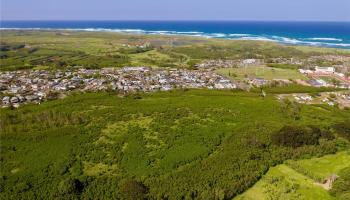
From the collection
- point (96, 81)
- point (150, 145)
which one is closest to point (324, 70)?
point (96, 81)

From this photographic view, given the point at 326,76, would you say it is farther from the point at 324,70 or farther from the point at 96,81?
the point at 96,81

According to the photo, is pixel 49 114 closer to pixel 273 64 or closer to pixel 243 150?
pixel 243 150

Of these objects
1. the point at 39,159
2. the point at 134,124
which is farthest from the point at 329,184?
the point at 39,159

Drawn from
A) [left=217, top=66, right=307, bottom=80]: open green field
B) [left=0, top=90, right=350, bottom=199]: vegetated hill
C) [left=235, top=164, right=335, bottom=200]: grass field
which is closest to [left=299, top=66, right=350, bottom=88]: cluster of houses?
[left=217, top=66, right=307, bottom=80]: open green field

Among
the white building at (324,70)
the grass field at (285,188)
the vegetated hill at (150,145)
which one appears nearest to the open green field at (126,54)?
the white building at (324,70)

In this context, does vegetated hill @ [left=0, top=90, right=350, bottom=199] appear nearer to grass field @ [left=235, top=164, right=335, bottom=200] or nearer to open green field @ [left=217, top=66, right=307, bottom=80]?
grass field @ [left=235, top=164, right=335, bottom=200]

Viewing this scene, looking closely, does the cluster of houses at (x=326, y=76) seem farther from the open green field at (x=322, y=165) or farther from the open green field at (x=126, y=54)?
the open green field at (x=322, y=165)
